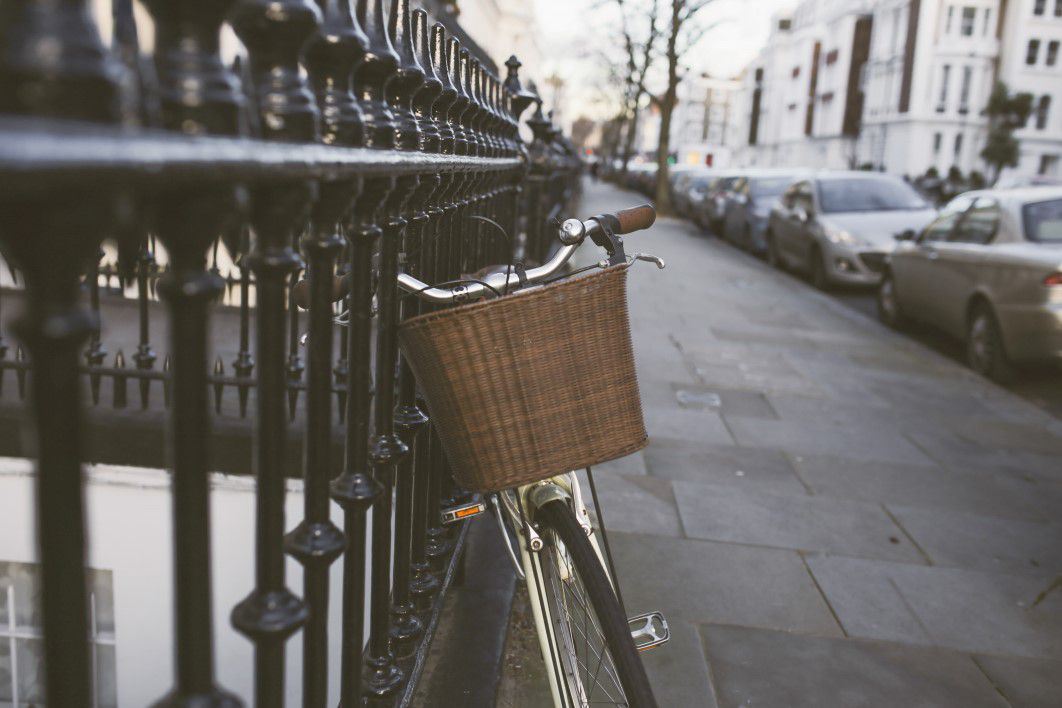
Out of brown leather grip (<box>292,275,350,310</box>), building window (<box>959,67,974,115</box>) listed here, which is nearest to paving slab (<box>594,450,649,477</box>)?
brown leather grip (<box>292,275,350,310</box>)

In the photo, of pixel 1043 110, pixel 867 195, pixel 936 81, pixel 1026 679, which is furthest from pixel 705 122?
pixel 1026 679

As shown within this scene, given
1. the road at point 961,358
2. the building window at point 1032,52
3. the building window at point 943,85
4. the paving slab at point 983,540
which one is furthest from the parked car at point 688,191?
the building window at point 1032,52

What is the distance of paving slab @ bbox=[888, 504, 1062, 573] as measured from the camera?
390cm

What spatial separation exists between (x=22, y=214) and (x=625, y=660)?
53.7 inches

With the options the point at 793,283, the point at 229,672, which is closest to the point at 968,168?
the point at 793,283

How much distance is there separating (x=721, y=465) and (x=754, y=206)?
44.5ft

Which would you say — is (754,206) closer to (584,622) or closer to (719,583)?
(719,583)

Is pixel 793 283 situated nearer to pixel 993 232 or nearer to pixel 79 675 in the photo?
pixel 993 232

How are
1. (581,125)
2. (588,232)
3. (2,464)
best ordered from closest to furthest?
(588,232) → (2,464) → (581,125)

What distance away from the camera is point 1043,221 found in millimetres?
7273

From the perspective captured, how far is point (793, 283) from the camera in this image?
13.5 m

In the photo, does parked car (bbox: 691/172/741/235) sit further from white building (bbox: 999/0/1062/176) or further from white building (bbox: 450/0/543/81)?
white building (bbox: 999/0/1062/176)

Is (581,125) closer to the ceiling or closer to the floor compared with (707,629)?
A: closer to the ceiling

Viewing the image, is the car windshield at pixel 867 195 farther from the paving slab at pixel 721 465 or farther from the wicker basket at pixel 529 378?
the wicker basket at pixel 529 378
